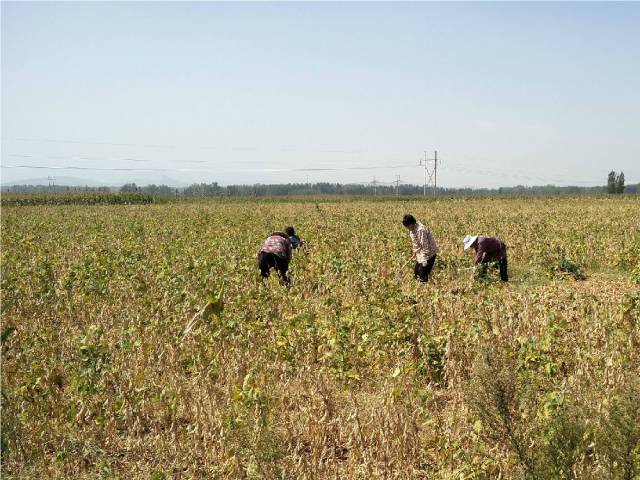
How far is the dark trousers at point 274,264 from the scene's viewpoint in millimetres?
9883

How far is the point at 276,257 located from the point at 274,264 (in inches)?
5.6

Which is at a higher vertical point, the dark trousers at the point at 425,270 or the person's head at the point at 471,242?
the person's head at the point at 471,242

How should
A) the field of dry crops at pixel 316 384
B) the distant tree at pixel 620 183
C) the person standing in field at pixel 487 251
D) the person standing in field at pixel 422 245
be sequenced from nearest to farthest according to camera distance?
the field of dry crops at pixel 316 384, the person standing in field at pixel 422 245, the person standing in field at pixel 487 251, the distant tree at pixel 620 183

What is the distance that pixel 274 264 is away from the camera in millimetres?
9961

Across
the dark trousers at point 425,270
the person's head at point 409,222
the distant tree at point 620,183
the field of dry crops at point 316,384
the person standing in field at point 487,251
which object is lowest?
the field of dry crops at point 316,384

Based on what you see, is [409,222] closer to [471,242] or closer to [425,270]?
[425,270]

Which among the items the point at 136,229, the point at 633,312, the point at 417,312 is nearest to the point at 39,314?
the point at 417,312

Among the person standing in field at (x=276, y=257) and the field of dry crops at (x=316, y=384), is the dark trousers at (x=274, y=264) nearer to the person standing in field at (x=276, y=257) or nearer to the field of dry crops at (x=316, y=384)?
the person standing in field at (x=276, y=257)

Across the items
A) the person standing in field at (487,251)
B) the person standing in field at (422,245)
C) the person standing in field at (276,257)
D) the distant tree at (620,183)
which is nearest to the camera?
the person standing in field at (276,257)

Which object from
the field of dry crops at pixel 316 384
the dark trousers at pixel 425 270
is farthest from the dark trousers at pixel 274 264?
the dark trousers at pixel 425 270

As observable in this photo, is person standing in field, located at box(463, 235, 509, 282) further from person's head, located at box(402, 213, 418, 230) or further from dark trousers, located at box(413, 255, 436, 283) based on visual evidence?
person's head, located at box(402, 213, 418, 230)

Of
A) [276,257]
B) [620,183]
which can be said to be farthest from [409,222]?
[620,183]

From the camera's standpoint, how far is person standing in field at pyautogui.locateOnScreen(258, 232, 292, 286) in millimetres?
9875

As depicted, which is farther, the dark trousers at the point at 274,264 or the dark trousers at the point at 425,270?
the dark trousers at the point at 425,270
